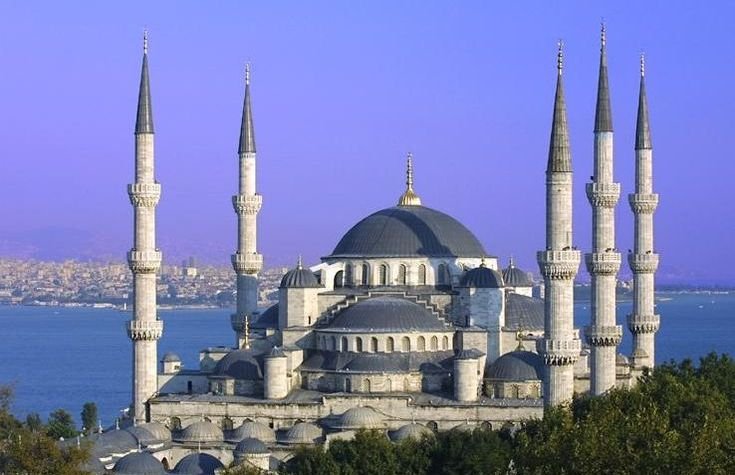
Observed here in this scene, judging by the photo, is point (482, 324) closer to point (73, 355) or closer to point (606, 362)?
point (606, 362)

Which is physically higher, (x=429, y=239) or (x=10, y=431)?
(x=429, y=239)

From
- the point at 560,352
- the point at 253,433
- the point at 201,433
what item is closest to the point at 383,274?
the point at 253,433

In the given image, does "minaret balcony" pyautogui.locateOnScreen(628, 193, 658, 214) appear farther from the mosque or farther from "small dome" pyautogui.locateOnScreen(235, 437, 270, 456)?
"small dome" pyautogui.locateOnScreen(235, 437, 270, 456)

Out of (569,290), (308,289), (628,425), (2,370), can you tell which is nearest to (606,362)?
(569,290)

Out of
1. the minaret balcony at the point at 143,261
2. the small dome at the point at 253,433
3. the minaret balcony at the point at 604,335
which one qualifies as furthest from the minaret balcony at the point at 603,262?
the minaret balcony at the point at 143,261

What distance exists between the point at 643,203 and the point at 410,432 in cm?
1010

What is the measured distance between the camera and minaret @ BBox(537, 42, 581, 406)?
103 feet

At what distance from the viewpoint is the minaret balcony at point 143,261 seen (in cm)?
3672

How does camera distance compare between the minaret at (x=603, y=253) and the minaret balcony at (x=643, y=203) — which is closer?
the minaret at (x=603, y=253)

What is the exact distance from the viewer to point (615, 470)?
2055 centimetres

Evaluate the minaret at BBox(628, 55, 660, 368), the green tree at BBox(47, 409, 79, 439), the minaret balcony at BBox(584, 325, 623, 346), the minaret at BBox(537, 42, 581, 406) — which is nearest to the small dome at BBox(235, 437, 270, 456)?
the minaret at BBox(537, 42, 581, 406)

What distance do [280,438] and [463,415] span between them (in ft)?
12.5

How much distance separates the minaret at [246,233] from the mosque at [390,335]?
40 millimetres

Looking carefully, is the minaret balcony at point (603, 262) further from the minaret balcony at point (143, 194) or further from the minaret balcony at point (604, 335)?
the minaret balcony at point (143, 194)
